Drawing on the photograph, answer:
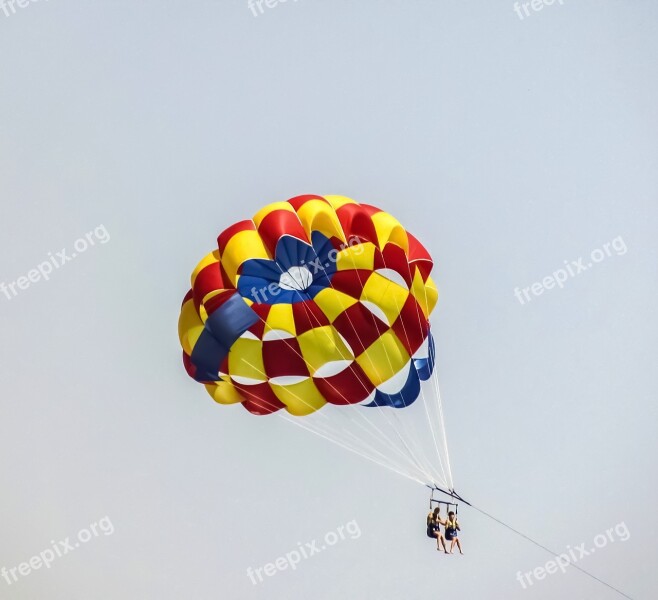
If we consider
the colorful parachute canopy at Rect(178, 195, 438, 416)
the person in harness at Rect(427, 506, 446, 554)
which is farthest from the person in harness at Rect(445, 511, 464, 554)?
the colorful parachute canopy at Rect(178, 195, 438, 416)

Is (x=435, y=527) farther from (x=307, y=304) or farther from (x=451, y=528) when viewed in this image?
(x=307, y=304)

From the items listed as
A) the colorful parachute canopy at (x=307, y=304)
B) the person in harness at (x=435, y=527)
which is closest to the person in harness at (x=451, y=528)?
the person in harness at (x=435, y=527)

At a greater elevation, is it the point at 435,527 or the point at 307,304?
the point at 307,304

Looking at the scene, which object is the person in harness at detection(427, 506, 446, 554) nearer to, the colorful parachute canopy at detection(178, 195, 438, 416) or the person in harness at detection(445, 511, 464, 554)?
the person in harness at detection(445, 511, 464, 554)

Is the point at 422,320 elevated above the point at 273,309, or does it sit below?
below

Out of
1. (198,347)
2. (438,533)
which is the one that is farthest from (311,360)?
(438,533)

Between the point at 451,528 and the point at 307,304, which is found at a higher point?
the point at 307,304

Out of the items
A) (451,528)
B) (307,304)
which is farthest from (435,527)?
(307,304)

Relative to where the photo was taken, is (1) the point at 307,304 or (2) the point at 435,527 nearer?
(2) the point at 435,527

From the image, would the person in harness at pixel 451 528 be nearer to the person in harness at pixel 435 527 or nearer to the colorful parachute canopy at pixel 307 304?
the person in harness at pixel 435 527

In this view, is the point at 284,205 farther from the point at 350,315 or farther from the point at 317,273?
the point at 350,315
